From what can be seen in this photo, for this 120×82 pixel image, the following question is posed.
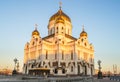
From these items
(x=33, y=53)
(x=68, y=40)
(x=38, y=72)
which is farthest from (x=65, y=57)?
(x=38, y=72)

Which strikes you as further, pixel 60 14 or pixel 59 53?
pixel 60 14

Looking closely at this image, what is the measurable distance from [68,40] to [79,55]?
23.9 ft

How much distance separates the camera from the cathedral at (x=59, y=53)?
47844 mm

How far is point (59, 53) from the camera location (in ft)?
157

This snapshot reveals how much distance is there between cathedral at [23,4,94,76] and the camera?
47.8 meters

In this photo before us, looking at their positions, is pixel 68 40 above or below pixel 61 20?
below

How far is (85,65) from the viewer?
172 feet

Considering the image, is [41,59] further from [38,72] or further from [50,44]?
[38,72]

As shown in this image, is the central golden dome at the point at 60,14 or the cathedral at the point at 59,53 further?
the central golden dome at the point at 60,14

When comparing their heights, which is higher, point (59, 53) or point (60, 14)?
point (60, 14)

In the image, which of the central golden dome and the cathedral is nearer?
the cathedral

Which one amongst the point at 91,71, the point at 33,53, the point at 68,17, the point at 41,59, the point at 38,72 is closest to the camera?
the point at 38,72

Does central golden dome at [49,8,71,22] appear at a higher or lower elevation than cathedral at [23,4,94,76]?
higher

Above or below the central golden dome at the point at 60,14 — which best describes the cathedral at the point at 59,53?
below
